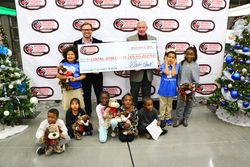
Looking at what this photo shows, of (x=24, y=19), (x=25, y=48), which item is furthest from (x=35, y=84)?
(x=24, y=19)

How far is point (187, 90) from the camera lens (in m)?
4.24

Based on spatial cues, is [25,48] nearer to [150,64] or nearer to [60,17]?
[60,17]

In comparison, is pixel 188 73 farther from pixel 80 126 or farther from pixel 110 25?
pixel 80 126

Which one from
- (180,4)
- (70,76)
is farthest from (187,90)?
(70,76)

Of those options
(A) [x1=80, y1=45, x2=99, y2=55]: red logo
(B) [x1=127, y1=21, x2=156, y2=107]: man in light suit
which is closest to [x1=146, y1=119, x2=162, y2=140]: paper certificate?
(B) [x1=127, y1=21, x2=156, y2=107]: man in light suit

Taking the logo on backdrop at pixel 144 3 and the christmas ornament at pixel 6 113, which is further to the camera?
the logo on backdrop at pixel 144 3

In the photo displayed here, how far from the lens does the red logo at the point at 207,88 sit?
17.3 feet

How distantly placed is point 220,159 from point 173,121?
1.42m

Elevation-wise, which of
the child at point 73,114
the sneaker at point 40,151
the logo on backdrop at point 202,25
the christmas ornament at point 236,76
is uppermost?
the logo on backdrop at point 202,25

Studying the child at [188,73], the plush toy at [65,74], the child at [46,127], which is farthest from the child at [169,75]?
the child at [46,127]

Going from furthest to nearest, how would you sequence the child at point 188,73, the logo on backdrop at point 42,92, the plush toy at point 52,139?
the logo on backdrop at point 42,92
the child at point 188,73
the plush toy at point 52,139

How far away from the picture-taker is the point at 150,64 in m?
4.57

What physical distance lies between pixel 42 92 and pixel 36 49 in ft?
2.92

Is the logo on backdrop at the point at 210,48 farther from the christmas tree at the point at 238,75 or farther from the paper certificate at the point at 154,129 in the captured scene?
the paper certificate at the point at 154,129
